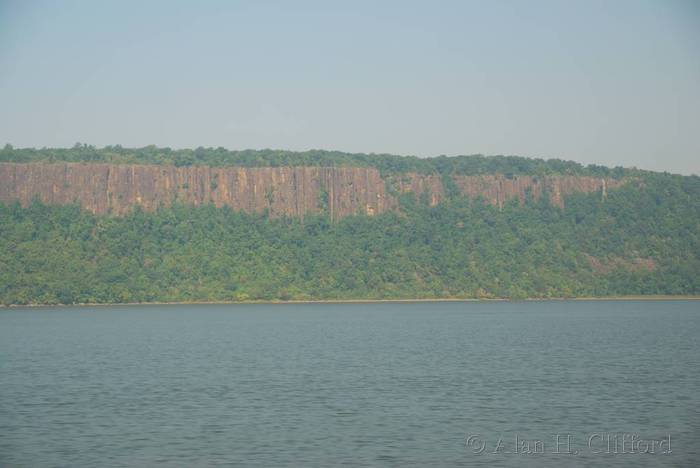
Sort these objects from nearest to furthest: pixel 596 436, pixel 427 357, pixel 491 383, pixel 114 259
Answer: pixel 596 436, pixel 491 383, pixel 427 357, pixel 114 259

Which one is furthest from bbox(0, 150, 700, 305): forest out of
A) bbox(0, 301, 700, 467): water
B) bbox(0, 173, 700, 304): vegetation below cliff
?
bbox(0, 301, 700, 467): water

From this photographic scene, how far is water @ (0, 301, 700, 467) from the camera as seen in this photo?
37.9 meters

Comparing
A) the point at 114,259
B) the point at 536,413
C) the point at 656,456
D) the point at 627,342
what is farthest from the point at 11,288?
the point at 656,456

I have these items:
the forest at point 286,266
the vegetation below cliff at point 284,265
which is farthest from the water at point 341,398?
the vegetation below cliff at point 284,265

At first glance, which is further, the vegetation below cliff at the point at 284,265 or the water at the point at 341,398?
the vegetation below cliff at the point at 284,265

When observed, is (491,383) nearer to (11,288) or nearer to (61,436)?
(61,436)

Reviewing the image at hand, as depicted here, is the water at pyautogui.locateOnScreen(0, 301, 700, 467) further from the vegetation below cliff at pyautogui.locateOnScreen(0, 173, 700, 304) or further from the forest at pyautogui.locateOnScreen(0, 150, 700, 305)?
the vegetation below cliff at pyautogui.locateOnScreen(0, 173, 700, 304)

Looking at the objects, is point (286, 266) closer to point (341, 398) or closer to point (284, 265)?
point (284, 265)

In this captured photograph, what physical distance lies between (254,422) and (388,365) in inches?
1027

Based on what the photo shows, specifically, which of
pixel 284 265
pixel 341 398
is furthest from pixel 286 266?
pixel 341 398

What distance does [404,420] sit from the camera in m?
44.7

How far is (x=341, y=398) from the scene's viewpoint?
5203 cm

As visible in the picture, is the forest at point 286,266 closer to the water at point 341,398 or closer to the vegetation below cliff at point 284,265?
the vegetation below cliff at point 284,265

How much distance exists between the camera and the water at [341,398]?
37938 mm
